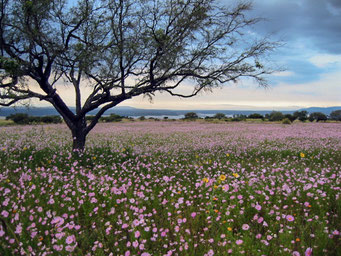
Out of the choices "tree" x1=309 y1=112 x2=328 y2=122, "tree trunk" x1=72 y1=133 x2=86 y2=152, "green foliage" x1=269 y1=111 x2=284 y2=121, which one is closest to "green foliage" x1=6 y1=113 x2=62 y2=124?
"tree trunk" x1=72 y1=133 x2=86 y2=152

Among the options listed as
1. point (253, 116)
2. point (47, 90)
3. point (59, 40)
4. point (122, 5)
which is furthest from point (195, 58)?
point (253, 116)

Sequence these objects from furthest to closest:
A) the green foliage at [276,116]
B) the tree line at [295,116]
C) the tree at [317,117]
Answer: the tree at [317,117], the tree line at [295,116], the green foliage at [276,116]

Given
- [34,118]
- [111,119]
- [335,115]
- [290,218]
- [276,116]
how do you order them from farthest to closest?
[335,115] → [276,116] → [111,119] → [34,118] → [290,218]

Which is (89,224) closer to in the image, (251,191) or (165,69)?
(251,191)

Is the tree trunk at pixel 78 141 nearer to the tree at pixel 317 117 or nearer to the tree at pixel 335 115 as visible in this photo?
the tree at pixel 317 117

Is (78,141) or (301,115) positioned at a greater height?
(301,115)

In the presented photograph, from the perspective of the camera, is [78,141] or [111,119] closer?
[78,141]

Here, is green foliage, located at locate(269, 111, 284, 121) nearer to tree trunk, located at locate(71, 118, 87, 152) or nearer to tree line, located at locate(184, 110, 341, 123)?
tree line, located at locate(184, 110, 341, 123)

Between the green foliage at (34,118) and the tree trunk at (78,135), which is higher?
the green foliage at (34,118)

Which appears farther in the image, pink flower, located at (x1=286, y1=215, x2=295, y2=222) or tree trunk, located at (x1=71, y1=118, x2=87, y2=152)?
tree trunk, located at (x1=71, y1=118, x2=87, y2=152)

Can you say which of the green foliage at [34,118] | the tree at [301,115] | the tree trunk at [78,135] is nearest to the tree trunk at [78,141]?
the tree trunk at [78,135]

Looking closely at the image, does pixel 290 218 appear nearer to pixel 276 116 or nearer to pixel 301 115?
pixel 276 116

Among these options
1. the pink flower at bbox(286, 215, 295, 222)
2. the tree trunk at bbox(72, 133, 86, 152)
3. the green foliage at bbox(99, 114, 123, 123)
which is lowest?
the pink flower at bbox(286, 215, 295, 222)

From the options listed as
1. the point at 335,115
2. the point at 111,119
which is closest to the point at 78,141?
the point at 111,119
